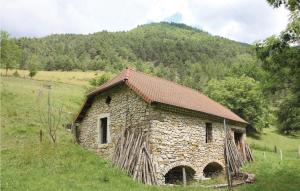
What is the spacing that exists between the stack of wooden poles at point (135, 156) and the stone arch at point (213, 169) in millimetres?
5931

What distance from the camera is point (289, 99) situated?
50.8 m

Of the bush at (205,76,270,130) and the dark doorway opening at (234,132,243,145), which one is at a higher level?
the bush at (205,76,270,130)

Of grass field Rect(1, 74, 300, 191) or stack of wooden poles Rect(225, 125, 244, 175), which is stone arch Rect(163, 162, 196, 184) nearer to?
grass field Rect(1, 74, 300, 191)

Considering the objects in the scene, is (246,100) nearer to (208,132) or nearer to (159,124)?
(208,132)

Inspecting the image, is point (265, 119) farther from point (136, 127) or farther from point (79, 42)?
point (79, 42)

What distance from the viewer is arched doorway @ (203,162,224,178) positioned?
2498cm

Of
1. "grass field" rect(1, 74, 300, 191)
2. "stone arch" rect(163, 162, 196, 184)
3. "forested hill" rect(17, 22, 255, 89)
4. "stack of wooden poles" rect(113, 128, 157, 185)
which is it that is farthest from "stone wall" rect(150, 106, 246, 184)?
"forested hill" rect(17, 22, 255, 89)

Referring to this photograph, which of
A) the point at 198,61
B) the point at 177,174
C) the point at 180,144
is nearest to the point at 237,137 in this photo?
the point at 177,174

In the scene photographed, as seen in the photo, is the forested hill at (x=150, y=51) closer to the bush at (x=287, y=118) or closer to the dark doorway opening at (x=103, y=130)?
the bush at (x=287, y=118)

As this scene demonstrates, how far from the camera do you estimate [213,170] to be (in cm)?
2564

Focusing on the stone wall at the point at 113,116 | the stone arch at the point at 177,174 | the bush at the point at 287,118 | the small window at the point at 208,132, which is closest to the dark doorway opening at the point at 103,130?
the stone wall at the point at 113,116

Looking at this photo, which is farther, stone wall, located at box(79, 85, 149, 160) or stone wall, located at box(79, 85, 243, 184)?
stone wall, located at box(79, 85, 149, 160)

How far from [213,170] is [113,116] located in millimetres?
7486

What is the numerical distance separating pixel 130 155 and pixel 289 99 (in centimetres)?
3573
